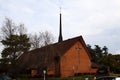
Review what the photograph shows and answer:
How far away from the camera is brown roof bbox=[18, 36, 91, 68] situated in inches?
2810

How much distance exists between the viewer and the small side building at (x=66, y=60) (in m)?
70.2

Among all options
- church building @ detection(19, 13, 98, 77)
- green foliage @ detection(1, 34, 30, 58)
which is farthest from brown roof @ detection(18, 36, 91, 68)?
green foliage @ detection(1, 34, 30, 58)

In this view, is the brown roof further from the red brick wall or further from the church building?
the red brick wall

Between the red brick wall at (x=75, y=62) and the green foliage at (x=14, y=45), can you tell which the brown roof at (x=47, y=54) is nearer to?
the red brick wall at (x=75, y=62)

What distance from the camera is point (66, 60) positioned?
70875mm

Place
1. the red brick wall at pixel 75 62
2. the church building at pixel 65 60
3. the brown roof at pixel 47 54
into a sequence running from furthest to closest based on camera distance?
1. the brown roof at pixel 47 54
2. the red brick wall at pixel 75 62
3. the church building at pixel 65 60

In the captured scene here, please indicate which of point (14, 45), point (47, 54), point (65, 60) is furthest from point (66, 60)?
point (14, 45)

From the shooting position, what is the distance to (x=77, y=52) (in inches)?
2867

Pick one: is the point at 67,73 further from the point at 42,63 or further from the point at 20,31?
the point at 20,31

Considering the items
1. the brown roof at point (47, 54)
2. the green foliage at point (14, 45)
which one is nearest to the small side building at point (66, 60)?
the brown roof at point (47, 54)

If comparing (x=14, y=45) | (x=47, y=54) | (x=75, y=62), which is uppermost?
(x=14, y=45)

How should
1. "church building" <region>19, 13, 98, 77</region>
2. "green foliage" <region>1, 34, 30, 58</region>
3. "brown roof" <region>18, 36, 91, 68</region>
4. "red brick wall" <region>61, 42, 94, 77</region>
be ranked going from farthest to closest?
"green foliage" <region>1, 34, 30, 58</region>
"brown roof" <region>18, 36, 91, 68</region>
"red brick wall" <region>61, 42, 94, 77</region>
"church building" <region>19, 13, 98, 77</region>

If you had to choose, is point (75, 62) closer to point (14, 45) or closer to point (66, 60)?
Result: point (66, 60)

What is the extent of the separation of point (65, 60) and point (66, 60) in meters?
0.26
